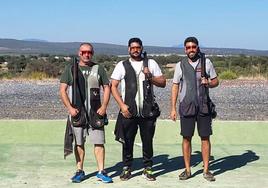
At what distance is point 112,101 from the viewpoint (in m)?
19.1

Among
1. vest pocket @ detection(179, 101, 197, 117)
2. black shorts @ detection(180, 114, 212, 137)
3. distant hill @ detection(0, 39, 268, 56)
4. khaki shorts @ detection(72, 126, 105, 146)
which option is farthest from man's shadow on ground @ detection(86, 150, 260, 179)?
distant hill @ detection(0, 39, 268, 56)

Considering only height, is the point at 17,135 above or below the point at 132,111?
below

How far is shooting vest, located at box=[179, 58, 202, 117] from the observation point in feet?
23.3

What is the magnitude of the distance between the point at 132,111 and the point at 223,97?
13958 mm

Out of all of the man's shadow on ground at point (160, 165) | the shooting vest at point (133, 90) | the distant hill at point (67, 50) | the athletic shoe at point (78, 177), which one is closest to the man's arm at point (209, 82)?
the shooting vest at point (133, 90)

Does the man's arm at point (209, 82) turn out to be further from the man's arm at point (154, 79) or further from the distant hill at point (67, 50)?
the distant hill at point (67, 50)

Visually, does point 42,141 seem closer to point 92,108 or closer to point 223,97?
point 92,108

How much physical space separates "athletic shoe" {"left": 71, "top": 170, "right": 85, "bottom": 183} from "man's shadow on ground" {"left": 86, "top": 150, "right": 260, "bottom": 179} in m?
0.18

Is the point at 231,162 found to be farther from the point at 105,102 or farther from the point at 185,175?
the point at 105,102

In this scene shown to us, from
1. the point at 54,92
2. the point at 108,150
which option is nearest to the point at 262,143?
the point at 108,150

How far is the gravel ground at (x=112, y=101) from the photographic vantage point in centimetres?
1495

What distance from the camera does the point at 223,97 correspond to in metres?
20.7

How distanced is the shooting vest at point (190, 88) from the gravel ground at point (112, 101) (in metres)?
7.08

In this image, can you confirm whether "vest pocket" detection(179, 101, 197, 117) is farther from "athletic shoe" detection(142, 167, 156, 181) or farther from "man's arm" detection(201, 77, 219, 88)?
"athletic shoe" detection(142, 167, 156, 181)
